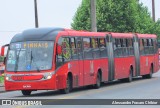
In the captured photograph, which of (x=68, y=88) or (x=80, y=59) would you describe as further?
(x=80, y=59)

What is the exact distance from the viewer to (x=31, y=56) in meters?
26.1

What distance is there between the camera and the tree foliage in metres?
Answer: 68.4

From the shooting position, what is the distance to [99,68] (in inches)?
1232

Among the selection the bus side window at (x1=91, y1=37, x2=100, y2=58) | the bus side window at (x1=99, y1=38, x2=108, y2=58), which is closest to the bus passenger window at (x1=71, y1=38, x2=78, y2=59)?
the bus side window at (x1=91, y1=37, x2=100, y2=58)

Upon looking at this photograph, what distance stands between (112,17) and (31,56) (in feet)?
142

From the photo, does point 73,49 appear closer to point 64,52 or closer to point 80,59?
point 80,59

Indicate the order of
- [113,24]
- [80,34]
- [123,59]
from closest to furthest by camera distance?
1. [80,34]
2. [123,59]
3. [113,24]

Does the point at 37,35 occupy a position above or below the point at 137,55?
above

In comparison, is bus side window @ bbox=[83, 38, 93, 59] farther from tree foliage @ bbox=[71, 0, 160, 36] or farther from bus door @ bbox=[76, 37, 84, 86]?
tree foliage @ bbox=[71, 0, 160, 36]

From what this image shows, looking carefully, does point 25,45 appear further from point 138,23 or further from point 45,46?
point 138,23

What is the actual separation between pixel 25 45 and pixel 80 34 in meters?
3.57

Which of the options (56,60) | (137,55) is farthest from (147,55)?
(56,60)

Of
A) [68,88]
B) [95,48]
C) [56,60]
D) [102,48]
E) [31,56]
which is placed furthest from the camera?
[102,48]

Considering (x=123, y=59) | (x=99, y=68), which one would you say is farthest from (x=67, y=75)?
(x=123, y=59)
